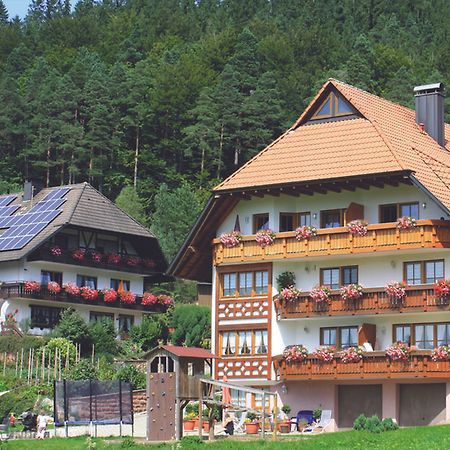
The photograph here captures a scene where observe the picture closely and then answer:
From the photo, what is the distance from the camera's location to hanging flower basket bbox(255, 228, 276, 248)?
50.3 metres

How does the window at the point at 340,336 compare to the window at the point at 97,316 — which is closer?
the window at the point at 340,336

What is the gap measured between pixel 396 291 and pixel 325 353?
3261mm

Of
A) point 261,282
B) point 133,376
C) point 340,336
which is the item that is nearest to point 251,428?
point 340,336

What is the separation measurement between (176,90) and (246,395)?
223 ft

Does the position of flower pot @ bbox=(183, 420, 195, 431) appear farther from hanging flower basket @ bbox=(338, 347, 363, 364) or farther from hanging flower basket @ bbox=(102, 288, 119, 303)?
hanging flower basket @ bbox=(102, 288, 119, 303)

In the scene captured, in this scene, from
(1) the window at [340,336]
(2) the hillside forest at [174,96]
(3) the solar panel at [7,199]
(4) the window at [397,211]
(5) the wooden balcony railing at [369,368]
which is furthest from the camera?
(2) the hillside forest at [174,96]

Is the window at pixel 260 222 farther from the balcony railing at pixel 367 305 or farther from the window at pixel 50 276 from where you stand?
the window at pixel 50 276

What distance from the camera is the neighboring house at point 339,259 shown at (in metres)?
47.2

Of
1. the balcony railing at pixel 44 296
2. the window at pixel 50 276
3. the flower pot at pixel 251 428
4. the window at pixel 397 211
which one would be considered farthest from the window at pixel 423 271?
the window at pixel 50 276

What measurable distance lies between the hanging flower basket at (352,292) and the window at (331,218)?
2911 mm

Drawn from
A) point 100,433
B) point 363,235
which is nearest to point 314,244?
point 363,235

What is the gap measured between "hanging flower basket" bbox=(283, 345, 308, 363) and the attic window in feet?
30.0

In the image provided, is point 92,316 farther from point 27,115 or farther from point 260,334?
point 27,115

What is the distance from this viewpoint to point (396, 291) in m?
46.8
